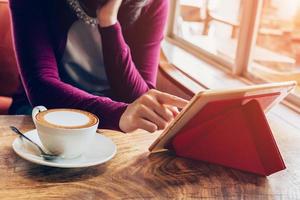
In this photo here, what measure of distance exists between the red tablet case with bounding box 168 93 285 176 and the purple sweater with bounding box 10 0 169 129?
19 cm

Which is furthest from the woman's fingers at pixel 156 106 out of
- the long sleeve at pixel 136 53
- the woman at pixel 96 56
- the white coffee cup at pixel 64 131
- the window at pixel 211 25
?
the window at pixel 211 25

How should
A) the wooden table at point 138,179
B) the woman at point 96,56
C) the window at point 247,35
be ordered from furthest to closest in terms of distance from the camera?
the window at point 247,35 < the woman at point 96,56 < the wooden table at point 138,179

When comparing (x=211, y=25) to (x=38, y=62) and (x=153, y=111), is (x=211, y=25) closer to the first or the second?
(x=38, y=62)

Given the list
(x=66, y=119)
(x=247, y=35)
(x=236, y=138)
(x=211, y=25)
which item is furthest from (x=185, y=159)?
(x=211, y=25)

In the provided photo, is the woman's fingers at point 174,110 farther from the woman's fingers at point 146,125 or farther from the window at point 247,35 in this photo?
the window at point 247,35

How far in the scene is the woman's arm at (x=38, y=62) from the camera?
1.01 metres

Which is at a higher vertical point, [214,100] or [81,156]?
[214,100]

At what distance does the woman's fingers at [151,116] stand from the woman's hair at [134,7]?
1.45 ft

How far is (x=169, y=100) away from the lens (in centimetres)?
82

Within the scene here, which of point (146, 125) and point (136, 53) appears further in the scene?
point (136, 53)

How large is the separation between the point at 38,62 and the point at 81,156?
0.40 meters

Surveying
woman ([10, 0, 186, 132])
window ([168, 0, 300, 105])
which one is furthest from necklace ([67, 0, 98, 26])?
window ([168, 0, 300, 105])

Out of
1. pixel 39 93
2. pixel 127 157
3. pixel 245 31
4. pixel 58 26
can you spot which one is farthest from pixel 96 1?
pixel 245 31

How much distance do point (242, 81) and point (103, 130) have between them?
846 millimetres
